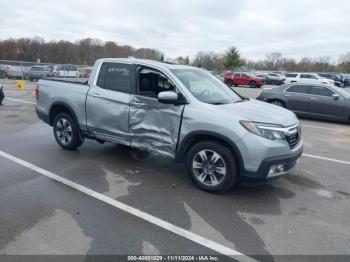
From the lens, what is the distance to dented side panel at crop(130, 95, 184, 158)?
476 cm

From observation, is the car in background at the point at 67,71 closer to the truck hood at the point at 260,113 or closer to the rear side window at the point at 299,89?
the rear side window at the point at 299,89

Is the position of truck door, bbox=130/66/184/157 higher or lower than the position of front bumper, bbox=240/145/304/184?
higher

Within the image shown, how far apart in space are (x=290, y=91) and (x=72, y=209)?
1102 cm

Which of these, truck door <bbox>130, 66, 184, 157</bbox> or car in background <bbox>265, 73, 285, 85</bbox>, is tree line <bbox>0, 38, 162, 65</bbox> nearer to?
car in background <bbox>265, 73, 285, 85</bbox>

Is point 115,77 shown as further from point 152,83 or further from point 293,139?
point 293,139

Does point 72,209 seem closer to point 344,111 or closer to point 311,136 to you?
point 311,136

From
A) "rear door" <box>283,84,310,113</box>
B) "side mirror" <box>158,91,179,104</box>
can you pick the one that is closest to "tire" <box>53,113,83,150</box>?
"side mirror" <box>158,91,179,104</box>

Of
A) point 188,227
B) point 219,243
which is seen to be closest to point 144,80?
point 188,227

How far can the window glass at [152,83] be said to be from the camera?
199 inches

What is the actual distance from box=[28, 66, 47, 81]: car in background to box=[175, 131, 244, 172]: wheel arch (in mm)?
29016

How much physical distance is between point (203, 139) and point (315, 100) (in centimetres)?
900

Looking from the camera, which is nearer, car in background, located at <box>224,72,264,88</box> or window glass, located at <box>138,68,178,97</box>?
window glass, located at <box>138,68,178,97</box>

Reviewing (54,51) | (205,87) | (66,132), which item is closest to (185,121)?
(205,87)

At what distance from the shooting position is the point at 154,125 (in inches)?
196
